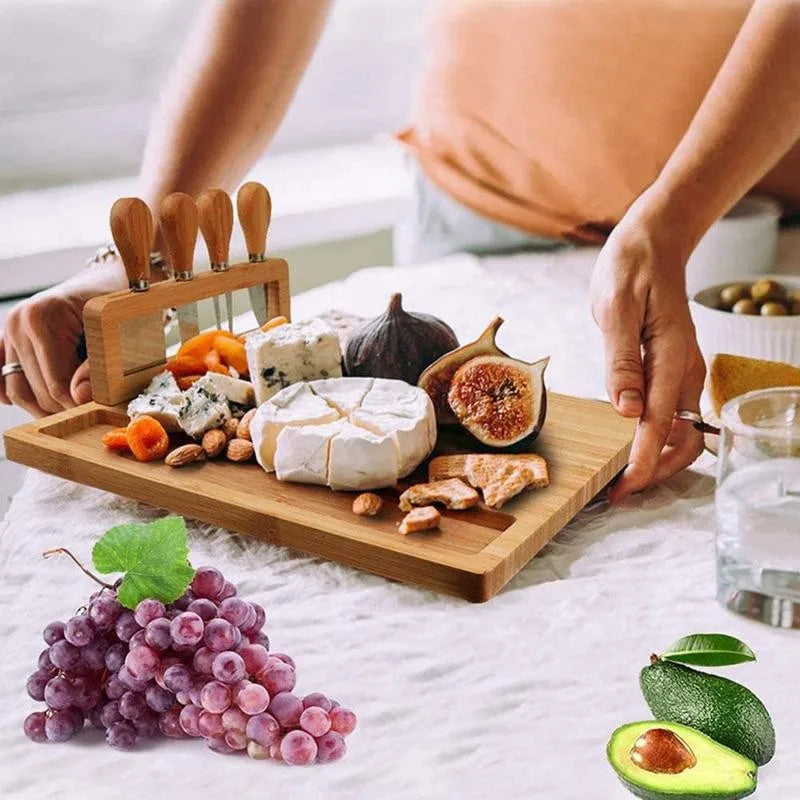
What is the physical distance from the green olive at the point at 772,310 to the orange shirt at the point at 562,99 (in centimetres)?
58

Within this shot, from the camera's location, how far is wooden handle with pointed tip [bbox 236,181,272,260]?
51.4 inches

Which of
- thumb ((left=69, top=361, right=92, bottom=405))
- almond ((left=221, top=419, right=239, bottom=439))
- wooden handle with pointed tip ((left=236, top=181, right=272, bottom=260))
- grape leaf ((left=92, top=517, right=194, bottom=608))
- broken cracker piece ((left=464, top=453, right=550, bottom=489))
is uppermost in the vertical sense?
wooden handle with pointed tip ((left=236, top=181, right=272, bottom=260))

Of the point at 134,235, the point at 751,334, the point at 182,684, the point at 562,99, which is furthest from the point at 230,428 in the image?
the point at 562,99

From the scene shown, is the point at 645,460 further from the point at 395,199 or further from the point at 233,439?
the point at 395,199

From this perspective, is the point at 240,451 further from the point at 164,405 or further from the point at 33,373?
the point at 33,373

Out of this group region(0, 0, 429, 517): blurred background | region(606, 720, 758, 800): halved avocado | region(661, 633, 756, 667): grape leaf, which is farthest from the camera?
region(0, 0, 429, 517): blurred background

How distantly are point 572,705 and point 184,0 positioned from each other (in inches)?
80.7

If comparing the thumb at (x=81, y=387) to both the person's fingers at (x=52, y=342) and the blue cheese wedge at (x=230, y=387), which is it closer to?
the person's fingers at (x=52, y=342)

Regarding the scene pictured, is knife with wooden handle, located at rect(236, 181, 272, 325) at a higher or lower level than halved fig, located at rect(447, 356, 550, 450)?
higher

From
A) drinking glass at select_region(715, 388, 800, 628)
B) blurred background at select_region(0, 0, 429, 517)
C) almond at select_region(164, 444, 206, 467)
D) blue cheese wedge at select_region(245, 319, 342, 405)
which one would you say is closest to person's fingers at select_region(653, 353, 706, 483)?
drinking glass at select_region(715, 388, 800, 628)

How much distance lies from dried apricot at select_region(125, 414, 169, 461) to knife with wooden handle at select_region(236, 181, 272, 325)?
0.29 m

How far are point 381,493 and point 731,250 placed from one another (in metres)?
1.07

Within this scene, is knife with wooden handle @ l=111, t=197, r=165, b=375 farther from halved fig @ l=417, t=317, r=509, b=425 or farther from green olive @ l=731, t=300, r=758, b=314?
green olive @ l=731, t=300, r=758, b=314

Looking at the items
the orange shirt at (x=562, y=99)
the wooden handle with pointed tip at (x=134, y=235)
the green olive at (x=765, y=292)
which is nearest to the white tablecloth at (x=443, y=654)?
the wooden handle with pointed tip at (x=134, y=235)
